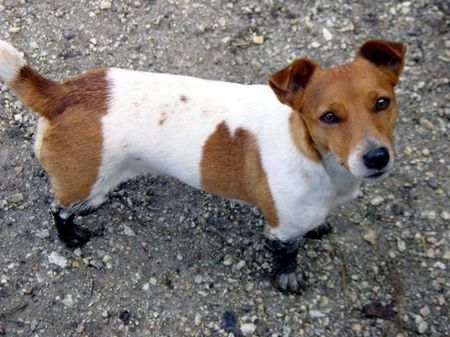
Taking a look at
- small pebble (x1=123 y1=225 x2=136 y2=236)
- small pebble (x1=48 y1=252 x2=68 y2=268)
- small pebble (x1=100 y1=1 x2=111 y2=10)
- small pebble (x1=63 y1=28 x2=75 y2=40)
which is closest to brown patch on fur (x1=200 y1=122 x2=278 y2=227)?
small pebble (x1=123 y1=225 x2=136 y2=236)

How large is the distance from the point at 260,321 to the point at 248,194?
36.3 inches

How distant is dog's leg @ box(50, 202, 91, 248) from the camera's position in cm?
414

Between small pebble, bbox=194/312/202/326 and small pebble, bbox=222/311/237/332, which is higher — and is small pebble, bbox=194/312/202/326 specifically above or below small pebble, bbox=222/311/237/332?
above

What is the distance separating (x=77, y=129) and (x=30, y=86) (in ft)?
1.24

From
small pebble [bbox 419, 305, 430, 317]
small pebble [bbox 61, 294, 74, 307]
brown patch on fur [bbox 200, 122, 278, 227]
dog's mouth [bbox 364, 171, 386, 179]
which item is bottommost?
small pebble [bbox 419, 305, 430, 317]

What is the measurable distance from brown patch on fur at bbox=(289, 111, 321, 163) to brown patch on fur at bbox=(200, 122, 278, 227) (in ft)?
0.92

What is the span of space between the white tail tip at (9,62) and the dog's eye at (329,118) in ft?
5.81

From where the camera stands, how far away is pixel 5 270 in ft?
14.4

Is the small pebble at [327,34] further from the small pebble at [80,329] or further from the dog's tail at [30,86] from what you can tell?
the small pebble at [80,329]

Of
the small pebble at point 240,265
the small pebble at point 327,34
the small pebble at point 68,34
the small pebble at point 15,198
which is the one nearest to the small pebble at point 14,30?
the small pebble at point 68,34

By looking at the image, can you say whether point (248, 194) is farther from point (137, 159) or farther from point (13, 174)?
point (13, 174)

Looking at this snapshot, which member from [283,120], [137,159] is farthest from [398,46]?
[137,159]

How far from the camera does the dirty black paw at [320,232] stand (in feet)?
14.2

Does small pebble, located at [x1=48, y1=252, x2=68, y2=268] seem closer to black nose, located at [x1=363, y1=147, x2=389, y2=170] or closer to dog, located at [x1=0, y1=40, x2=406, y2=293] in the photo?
dog, located at [x1=0, y1=40, x2=406, y2=293]
